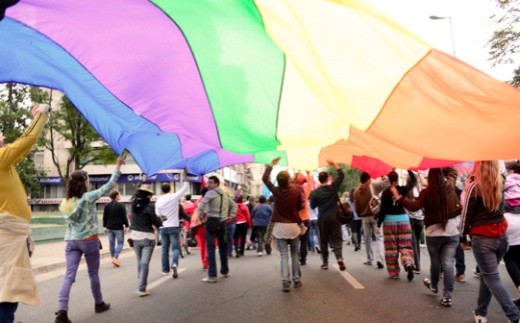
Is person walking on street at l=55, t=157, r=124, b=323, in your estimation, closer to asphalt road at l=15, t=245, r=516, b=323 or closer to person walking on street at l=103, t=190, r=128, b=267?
asphalt road at l=15, t=245, r=516, b=323

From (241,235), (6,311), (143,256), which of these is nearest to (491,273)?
(6,311)

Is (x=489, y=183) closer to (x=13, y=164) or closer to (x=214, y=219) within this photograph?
(x=13, y=164)

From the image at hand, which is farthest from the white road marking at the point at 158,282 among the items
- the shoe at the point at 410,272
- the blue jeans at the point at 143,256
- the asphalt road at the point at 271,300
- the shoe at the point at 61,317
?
the shoe at the point at 410,272

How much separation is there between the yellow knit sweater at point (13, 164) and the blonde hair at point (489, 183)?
4299 mm

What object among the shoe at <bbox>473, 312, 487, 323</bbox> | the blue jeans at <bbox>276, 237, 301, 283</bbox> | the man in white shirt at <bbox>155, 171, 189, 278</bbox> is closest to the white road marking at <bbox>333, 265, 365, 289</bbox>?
the blue jeans at <bbox>276, 237, 301, 283</bbox>

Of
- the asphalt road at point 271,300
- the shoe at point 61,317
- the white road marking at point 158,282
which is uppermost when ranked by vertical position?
the shoe at point 61,317

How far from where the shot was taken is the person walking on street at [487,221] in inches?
173

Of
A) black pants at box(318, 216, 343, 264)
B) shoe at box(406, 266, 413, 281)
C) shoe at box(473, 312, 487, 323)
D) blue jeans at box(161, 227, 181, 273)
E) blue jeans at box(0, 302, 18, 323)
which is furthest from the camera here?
blue jeans at box(161, 227, 181, 273)

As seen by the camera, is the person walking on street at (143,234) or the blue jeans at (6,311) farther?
the person walking on street at (143,234)

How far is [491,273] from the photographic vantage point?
4.34 metres

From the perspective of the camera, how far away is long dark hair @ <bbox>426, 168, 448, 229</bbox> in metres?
5.52

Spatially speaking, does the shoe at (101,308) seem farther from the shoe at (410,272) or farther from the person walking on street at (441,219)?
the shoe at (410,272)

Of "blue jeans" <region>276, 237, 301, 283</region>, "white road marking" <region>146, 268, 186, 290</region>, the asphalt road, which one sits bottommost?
"white road marking" <region>146, 268, 186, 290</region>

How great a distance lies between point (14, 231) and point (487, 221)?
14.9ft
